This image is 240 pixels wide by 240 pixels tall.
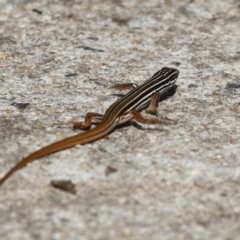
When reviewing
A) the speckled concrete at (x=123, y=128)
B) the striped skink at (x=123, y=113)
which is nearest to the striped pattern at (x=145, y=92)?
the striped skink at (x=123, y=113)

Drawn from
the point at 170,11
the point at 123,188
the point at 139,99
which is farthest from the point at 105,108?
the point at 170,11

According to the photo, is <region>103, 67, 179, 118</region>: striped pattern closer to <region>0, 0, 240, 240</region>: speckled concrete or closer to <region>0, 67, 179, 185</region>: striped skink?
<region>0, 67, 179, 185</region>: striped skink

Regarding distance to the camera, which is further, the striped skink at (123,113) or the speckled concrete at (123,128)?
the striped skink at (123,113)

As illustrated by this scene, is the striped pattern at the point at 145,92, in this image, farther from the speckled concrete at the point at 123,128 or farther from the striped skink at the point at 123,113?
the speckled concrete at the point at 123,128

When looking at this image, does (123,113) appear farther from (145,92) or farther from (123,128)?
(145,92)

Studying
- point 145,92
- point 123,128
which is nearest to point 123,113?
point 123,128

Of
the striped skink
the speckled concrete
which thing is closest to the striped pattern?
the striped skink

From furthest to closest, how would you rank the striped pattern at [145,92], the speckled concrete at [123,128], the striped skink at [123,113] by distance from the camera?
1. the striped pattern at [145,92]
2. the striped skink at [123,113]
3. the speckled concrete at [123,128]
